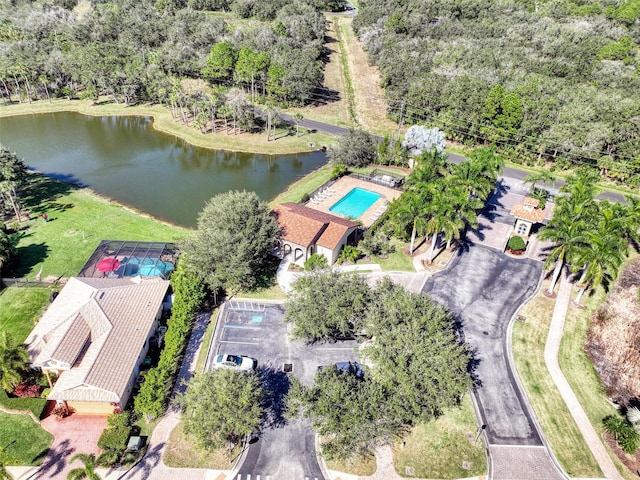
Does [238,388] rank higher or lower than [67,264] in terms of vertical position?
higher

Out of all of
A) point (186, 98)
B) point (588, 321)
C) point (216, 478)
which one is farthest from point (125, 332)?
point (186, 98)

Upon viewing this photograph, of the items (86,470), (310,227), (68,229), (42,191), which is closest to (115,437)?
(86,470)

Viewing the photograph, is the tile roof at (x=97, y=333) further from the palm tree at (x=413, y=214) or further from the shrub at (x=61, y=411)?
the palm tree at (x=413, y=214)

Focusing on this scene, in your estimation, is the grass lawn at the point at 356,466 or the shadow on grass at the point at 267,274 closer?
the grass lawn at the point at 356,466

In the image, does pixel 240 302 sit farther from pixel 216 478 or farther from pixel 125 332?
pixel 216 478

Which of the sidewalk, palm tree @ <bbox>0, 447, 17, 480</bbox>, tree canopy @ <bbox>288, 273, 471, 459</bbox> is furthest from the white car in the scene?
palm tree @ <bbox>0, 447, 17, 480</bbox>

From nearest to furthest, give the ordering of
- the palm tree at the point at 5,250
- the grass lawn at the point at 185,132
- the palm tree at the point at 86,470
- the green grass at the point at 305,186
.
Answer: the palm tree at the point at 86,470, the palm tree at the point at 5,250, the green grass at the point at 305,186, the grass lawn at the point at 185,132

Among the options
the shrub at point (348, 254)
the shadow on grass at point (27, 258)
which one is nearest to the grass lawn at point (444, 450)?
the shrub at point (348, 254)
